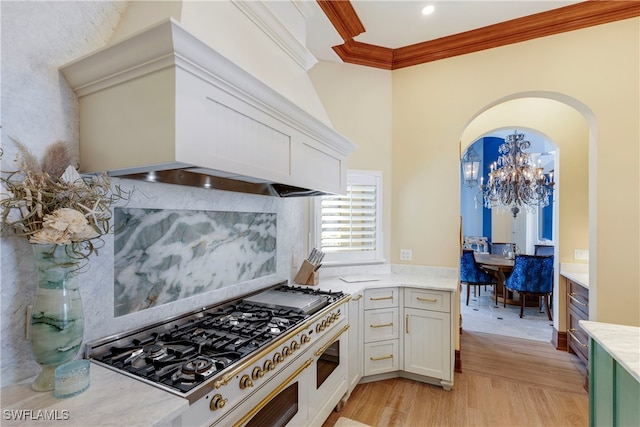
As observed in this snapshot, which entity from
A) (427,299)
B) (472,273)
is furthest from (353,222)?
(472,273)

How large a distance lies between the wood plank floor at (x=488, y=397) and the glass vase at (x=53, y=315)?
73.5 inches

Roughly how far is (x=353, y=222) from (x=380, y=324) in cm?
105

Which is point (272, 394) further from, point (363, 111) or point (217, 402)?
point (363, 111)

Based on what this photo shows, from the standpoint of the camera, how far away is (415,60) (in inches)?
128

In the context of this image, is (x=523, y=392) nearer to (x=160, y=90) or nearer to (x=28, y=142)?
(x=160, y=90)

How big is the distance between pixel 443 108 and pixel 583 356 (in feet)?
9.69

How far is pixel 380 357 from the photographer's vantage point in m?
2.77

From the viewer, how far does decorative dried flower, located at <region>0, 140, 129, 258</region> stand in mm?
980

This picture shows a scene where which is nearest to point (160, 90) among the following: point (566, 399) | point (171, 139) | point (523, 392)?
point (171, 139)

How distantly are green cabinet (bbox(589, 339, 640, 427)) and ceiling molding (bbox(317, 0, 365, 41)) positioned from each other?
9.44 ft

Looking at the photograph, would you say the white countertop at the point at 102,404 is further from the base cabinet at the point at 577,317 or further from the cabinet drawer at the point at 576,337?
the cabinet drawer at the point at 576,337

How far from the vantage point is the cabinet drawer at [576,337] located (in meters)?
3.07

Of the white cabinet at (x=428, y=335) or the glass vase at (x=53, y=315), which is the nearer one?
the glass vase at (x=53, y=315)

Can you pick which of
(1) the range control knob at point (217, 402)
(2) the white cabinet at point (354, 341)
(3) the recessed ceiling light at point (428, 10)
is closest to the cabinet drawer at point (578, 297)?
(2) the white cabinet at point (354, 341)
